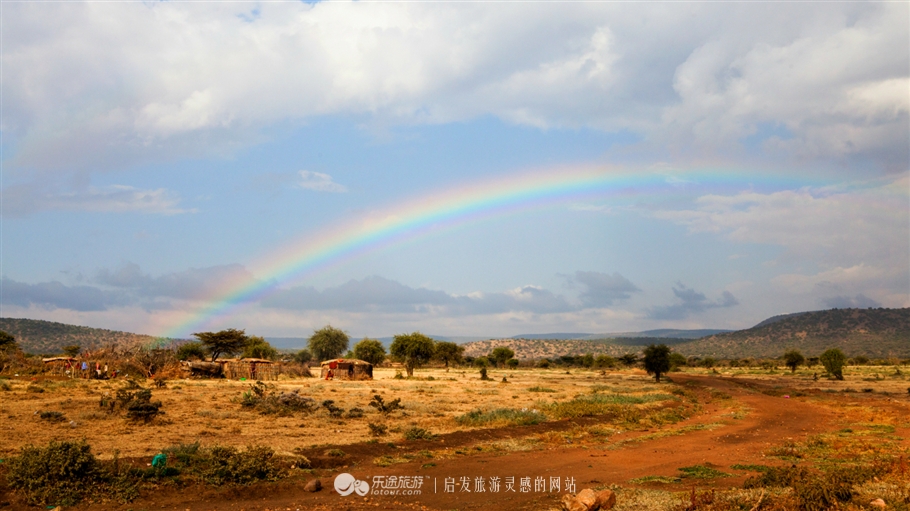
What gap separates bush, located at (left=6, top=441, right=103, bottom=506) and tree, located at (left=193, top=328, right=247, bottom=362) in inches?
2991

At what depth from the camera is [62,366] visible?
56.2 meters

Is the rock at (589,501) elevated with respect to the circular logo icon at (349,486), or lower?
elevated

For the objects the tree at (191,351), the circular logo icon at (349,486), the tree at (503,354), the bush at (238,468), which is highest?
the bush at (238,468)

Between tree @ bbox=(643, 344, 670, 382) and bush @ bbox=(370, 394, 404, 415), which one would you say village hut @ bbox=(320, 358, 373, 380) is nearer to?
tree @ bbox=(643, 344, 670, 382)

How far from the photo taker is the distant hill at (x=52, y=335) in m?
148

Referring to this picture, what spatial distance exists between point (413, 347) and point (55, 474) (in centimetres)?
7649

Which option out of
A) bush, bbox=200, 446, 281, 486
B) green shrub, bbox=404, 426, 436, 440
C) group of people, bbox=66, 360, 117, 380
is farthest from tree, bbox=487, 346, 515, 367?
bush, bbox=200, 446, 281, 486

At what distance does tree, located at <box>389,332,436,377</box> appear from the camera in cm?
8988

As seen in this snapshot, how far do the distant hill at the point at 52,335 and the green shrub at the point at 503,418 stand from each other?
140 meters

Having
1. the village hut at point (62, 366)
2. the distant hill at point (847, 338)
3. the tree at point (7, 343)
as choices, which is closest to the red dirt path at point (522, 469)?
the village hut at point (62, 366)

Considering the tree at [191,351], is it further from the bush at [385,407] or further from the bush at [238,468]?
the bush at [238,468]

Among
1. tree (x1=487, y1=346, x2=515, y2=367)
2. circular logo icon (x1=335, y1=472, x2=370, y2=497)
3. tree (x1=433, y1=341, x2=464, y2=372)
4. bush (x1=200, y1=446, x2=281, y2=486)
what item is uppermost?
bush (x1=200, y1=446, x2=281, y2=486)

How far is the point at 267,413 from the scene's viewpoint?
97.0 ft

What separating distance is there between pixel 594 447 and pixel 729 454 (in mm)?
4662
